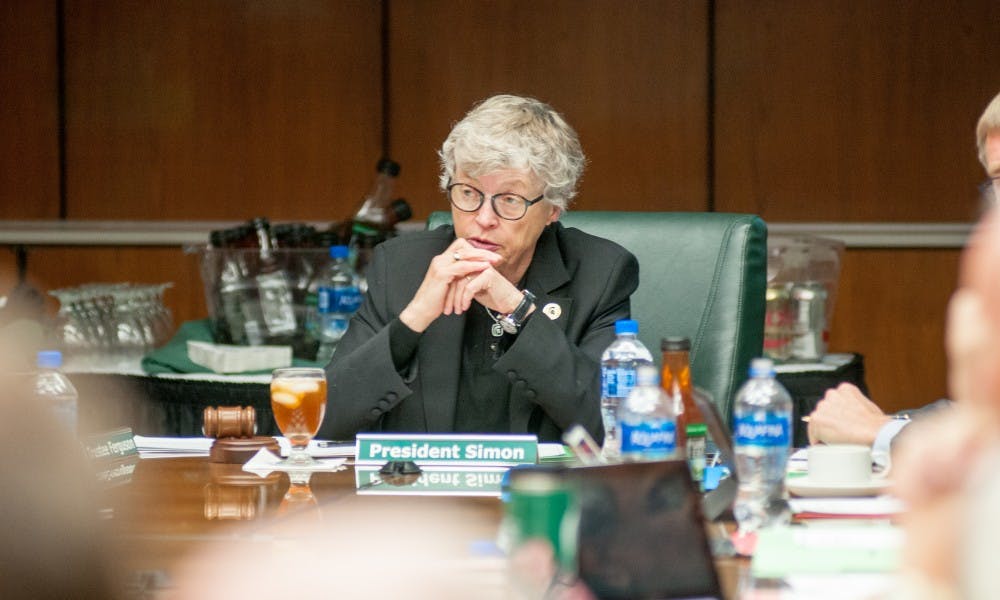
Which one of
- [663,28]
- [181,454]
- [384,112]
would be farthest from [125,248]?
[181,454]

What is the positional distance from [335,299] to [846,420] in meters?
1.75

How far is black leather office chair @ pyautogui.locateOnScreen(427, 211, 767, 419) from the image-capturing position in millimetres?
2330

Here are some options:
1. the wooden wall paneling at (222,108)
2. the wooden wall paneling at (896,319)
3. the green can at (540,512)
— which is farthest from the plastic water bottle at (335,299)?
the green can at (540,512)

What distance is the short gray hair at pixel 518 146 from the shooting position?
2.31m

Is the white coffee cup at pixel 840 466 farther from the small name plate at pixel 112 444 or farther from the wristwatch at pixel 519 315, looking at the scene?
the small name plate at pixel 112 444

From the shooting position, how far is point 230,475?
1.77 m

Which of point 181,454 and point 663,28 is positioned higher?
point 663,28

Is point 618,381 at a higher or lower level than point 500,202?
lower

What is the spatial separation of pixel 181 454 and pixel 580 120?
3.18 m

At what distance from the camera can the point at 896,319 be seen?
4.89 m

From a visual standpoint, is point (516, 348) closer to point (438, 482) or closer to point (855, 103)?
point (438, 482)

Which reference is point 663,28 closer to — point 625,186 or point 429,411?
point 625,186

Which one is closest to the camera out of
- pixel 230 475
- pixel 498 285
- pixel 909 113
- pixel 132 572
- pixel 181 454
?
pixel 132 572

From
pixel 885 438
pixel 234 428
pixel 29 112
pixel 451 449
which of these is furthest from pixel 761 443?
pixel 29 112
